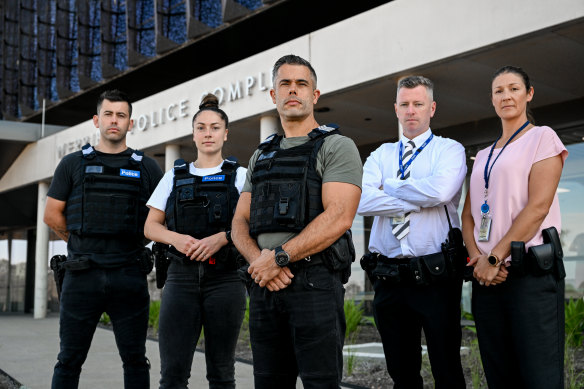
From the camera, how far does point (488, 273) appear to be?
2.85 m

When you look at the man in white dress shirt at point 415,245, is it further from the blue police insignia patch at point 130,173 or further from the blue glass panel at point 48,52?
the blue glass panel at point 48,52

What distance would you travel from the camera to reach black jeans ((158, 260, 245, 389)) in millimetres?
3439

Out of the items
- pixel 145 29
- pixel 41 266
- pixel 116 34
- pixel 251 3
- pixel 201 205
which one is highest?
pixel 116 34

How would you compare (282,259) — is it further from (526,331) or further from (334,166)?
(526,331)

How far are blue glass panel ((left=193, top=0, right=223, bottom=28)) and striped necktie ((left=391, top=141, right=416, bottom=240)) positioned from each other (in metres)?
13.1

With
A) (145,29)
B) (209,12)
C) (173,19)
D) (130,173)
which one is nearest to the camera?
(130,173)

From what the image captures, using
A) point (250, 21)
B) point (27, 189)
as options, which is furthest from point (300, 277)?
point (27, 189)

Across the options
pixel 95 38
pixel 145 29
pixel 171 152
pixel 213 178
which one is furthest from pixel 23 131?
pixel 213 178

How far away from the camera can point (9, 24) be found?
80.5ft

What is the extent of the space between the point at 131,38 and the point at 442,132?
407 inches

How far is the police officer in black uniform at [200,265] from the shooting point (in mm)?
3455

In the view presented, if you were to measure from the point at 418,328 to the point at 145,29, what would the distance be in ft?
55.0

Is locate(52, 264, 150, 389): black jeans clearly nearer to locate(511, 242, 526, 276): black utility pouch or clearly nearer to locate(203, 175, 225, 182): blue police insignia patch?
locate(203, 175, 225, 182): blue police insignia patch

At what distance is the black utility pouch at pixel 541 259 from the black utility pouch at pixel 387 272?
0.64 meters
